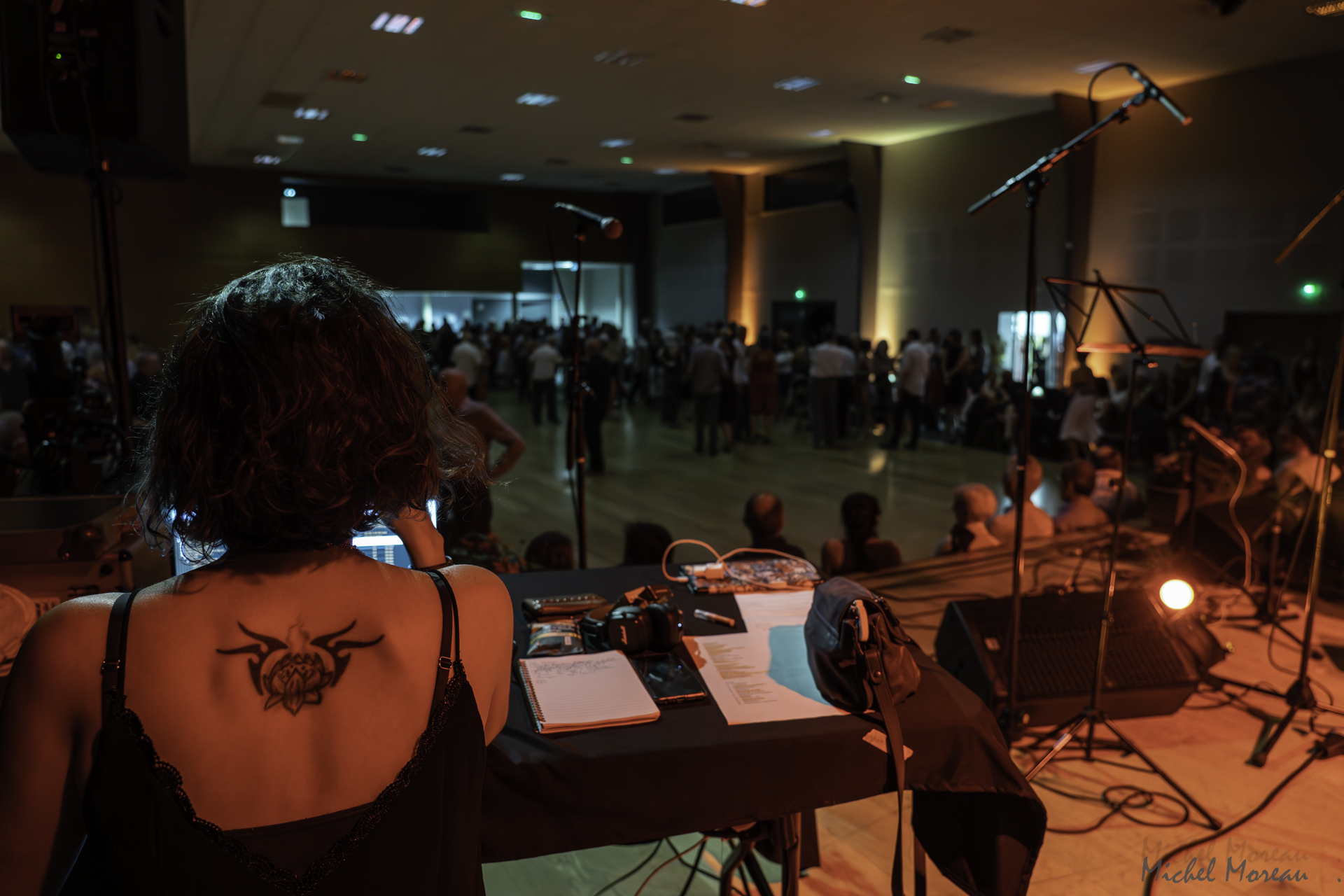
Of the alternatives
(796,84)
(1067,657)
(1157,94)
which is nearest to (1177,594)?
(1067,657)

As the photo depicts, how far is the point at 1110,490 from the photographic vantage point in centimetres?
531

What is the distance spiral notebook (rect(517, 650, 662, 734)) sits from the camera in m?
1.42

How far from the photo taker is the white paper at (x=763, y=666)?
4.86 feet

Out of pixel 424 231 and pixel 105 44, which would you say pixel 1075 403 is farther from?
pixel 424 231

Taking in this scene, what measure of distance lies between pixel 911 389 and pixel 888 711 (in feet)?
29.1

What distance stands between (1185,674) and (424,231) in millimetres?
17078

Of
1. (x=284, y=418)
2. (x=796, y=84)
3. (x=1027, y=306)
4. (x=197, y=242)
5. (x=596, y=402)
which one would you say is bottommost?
(x=596, y=402)

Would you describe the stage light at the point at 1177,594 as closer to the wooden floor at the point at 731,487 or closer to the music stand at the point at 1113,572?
the music stand at the point at 1113,572

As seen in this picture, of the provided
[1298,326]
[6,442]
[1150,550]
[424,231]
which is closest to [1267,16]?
[1298,326]

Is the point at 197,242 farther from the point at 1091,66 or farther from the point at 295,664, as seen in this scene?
the point at 295,664

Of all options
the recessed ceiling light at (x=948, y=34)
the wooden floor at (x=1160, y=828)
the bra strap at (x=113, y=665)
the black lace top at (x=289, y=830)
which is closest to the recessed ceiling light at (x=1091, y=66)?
the recessed ceiling light at (x=948, y=34)

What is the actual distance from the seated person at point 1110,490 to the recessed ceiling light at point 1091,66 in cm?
432

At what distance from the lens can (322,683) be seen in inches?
37.9

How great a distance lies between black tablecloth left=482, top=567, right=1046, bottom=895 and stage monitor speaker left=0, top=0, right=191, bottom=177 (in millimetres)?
2273
